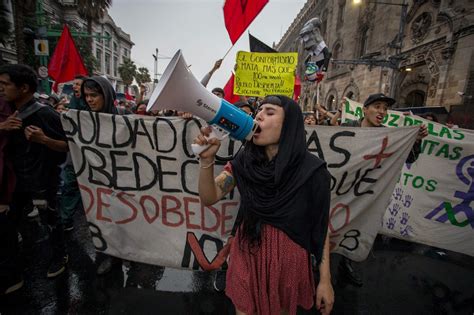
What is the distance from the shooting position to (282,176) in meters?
1.25

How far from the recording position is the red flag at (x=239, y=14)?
3.21 m

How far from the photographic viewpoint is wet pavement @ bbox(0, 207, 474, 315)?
2.13 m

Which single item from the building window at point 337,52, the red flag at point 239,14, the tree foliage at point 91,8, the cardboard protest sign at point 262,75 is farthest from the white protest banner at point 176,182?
the building window at point 337,52

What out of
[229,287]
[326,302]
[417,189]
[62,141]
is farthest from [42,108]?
[417,189]

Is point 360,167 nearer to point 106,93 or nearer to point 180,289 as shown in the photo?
point 180,289

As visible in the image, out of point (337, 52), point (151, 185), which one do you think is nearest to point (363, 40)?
point (337, 52)

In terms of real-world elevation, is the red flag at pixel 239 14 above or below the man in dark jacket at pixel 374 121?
above

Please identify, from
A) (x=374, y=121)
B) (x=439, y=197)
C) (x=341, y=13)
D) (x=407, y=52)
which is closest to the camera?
(x=374, y=121)

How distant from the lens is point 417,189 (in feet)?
10.2

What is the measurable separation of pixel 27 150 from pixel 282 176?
7.33 feet

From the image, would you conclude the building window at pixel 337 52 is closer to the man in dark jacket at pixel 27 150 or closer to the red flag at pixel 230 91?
the red flag at pixel 230 91

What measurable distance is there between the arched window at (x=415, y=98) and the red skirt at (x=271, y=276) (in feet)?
52.0

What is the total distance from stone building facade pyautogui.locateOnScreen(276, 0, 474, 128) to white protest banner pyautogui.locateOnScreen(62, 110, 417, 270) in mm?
3202

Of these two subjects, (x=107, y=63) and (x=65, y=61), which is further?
(x=107, y=63)
